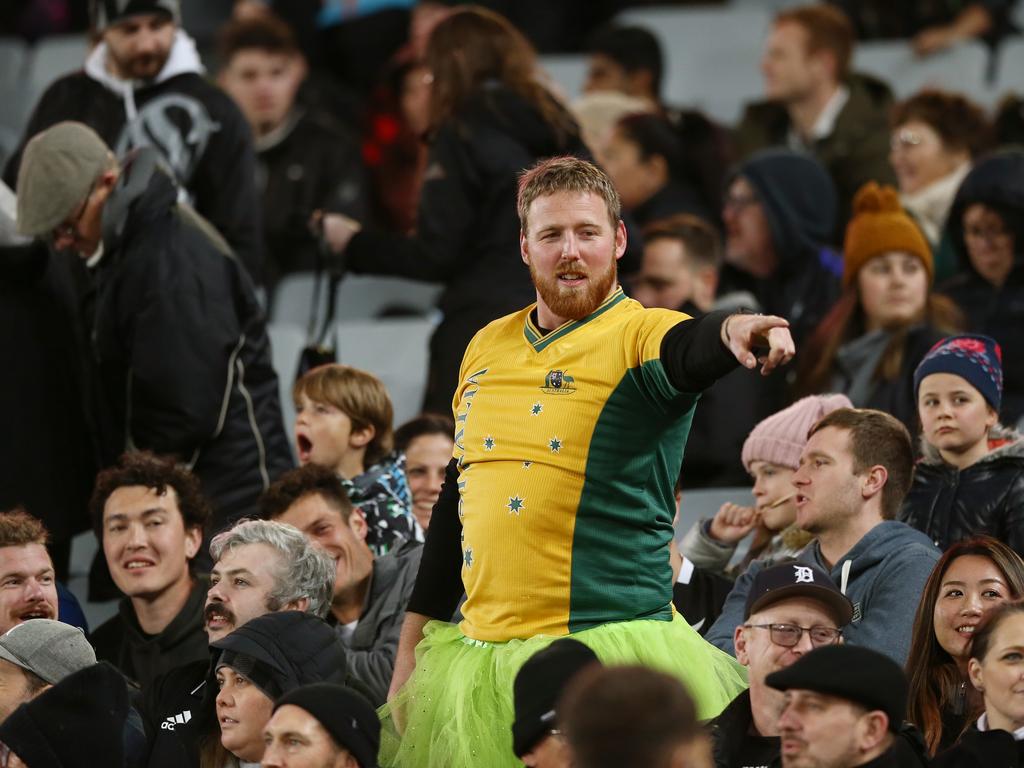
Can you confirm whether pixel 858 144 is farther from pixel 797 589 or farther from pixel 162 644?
pixel 797 589

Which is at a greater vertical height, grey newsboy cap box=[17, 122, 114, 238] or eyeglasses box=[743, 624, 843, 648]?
grey newsboy cap box=[17, 122, 114, 238]

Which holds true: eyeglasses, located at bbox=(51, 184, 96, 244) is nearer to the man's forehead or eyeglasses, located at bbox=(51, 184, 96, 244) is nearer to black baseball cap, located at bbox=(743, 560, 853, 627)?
the man's forehead

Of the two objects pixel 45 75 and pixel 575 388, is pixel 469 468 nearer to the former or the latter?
pixel 575 388

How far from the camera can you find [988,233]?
8.08m

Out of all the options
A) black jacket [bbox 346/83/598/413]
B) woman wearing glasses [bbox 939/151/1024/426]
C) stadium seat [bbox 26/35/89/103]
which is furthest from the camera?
stadium seat [bbox 26/35/89/103]

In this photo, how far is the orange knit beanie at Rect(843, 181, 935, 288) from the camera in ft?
25.5

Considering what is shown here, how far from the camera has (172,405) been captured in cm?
679

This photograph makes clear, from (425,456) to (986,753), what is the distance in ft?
8.65

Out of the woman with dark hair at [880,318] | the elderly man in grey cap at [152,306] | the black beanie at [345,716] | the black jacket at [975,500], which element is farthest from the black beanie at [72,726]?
the woman with dark hair at [880,318]

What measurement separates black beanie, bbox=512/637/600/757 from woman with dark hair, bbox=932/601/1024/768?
0.97 metres

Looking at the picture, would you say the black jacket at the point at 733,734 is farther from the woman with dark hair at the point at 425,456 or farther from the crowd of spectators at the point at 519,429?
the woman with dark hair at the point at 425,456

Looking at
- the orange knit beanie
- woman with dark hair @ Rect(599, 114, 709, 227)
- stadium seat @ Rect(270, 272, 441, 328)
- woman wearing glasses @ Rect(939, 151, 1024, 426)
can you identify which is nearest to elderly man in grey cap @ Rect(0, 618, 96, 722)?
the orange knit beanie

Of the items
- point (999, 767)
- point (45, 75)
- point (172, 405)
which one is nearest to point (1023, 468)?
point (999, 767)

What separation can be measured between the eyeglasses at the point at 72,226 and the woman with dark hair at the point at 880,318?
271 centimetres
